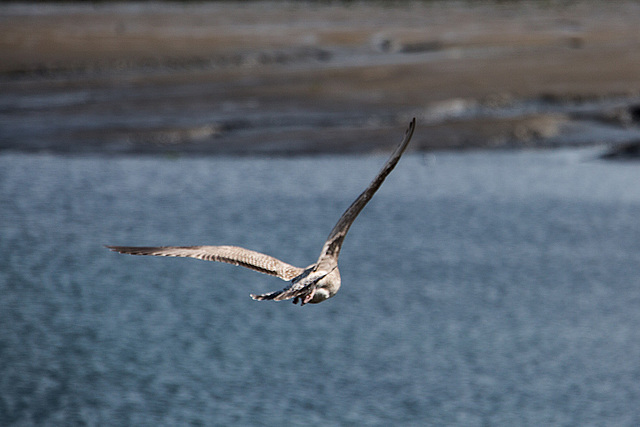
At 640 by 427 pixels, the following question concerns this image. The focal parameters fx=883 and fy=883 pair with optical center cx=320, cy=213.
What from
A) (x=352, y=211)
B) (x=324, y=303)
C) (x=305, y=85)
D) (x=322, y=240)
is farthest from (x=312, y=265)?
(x=305, y=85)

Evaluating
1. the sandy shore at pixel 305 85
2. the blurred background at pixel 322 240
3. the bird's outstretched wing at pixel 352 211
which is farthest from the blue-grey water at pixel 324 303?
the bird's outstretched wing at pixel 352 211

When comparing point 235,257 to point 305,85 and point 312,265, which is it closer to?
point 312,265

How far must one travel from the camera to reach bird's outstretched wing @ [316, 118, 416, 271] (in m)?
6.66

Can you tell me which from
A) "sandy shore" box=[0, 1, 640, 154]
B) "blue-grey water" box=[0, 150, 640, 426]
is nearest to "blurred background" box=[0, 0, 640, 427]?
"blue-grey water" box=[0, 150, 640, 426]

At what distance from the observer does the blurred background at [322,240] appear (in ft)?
44.8

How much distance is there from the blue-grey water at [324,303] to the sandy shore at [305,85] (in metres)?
3.68

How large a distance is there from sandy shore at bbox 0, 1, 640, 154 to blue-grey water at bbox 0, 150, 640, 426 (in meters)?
3.68

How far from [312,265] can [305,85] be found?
27.9m

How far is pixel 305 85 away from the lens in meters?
34.2

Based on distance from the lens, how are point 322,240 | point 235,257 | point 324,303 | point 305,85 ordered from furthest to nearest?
point 305,85, point 322,240, point 324,303, point 235,257

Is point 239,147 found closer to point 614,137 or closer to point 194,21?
point 614,137

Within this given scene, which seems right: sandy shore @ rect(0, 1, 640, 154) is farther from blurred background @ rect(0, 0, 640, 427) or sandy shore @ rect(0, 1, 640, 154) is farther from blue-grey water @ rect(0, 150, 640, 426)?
blue-grey water @ rect(0, 150, 640, 426)

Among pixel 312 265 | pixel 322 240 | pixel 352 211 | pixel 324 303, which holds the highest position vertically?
pixel 352 211

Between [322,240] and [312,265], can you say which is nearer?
[312,265]
